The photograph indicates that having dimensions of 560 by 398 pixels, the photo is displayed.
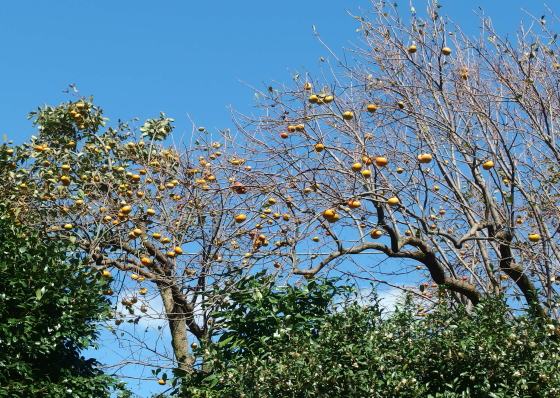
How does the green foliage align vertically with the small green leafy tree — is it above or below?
below

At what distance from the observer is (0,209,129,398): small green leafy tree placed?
5.00m

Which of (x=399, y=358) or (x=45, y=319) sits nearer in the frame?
(x=399, y=358)

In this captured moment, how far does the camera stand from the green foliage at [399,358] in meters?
4.24

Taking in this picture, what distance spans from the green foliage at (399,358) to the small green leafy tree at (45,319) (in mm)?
1080

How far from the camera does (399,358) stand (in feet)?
14.7

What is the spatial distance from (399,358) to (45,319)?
281 centimetres

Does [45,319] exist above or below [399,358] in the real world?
above

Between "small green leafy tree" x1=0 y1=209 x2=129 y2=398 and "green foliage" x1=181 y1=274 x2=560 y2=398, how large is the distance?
1.08m

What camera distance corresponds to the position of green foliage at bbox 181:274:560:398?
167 inches

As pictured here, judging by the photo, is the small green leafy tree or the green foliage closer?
the green foliage

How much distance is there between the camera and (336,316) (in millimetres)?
4824

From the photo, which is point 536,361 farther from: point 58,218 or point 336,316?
point 58,218

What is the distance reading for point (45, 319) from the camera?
17.2ft

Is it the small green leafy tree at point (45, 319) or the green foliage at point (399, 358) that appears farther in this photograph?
the small green leafy tree at point (45, 319)
